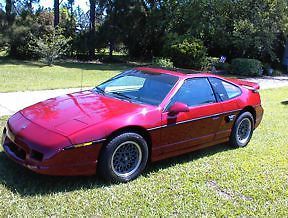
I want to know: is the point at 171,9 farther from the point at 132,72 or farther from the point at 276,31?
the point at 132,72

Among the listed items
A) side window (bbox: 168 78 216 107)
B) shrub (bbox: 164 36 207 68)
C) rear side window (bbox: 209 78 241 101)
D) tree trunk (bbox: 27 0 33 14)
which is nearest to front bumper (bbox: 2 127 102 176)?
side window (bbox: 168 78 216 107)

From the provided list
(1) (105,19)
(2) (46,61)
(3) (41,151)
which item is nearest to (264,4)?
(1) (105,19)

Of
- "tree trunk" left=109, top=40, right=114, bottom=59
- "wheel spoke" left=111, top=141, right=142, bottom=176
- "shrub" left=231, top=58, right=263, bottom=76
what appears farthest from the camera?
"tree trunk" left=109, top=40, right=114, bottom=59

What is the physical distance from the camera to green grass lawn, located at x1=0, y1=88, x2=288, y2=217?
12.9 feet

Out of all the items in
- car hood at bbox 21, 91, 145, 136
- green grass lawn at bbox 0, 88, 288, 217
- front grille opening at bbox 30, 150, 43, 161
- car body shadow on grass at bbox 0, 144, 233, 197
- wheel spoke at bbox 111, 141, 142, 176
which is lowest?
green grass lawn at bbox 0, 88, 288, 217

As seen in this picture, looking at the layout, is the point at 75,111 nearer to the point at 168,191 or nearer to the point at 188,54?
the point at 168,191

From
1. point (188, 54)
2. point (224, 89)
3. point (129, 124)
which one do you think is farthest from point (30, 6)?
point (129, 124)

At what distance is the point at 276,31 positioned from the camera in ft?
72.3

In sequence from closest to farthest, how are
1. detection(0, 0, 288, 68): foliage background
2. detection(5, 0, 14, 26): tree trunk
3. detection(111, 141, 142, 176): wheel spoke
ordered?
detection(111, 141, 142, 176): wheel spoke
detection(0, 0, 288, 68): foliage background
detection(5, 0, 14, 26): tree trunk

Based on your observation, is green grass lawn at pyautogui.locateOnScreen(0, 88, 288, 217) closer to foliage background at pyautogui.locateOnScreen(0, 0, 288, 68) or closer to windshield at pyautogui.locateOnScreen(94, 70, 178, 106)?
Answer: windshield at pyautogui.locateOnScreen(94, 70, 178, 106)

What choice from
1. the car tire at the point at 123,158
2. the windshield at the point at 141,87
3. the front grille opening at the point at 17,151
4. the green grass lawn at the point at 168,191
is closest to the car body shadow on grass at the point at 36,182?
the green grass lawn at the point at 168,191

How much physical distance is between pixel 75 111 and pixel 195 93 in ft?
6.02

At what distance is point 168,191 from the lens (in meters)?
4.48

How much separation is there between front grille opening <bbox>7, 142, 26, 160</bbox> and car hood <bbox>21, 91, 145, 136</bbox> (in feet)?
1.19
